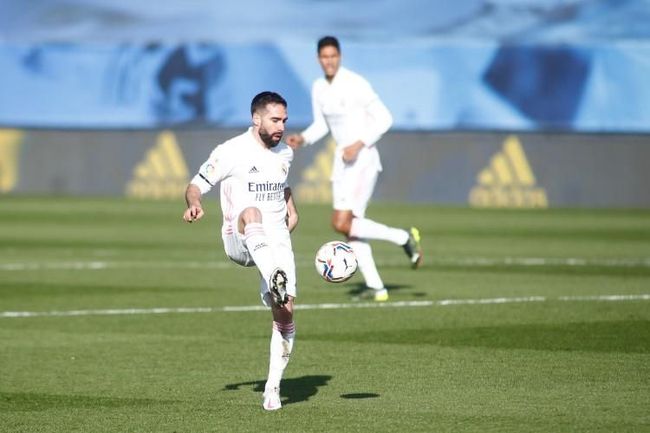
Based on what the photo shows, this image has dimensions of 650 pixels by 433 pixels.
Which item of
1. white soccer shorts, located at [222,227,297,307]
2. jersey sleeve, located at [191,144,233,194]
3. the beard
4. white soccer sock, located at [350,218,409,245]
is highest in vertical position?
the beard

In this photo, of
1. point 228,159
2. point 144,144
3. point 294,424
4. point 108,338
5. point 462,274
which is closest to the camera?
point 294,424

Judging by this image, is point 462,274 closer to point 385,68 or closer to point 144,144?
point 144,144

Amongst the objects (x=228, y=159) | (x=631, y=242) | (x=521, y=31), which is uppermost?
(x=521, y=31)

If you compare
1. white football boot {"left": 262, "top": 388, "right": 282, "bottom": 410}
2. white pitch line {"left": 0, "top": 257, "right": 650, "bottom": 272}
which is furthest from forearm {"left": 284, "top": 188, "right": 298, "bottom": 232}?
white pitch line {"left": 0, "top": 257, "right": 650, "bottom": 272}

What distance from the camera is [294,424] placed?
8.57 m

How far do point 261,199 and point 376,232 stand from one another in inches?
232

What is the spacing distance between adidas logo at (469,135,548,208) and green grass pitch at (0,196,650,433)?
33.1 ft

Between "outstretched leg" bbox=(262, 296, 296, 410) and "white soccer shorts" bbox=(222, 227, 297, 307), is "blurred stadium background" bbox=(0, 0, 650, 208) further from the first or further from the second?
"outstretched leg" bbox=(262, 296, 296, 410)

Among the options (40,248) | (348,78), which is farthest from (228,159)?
(40,248)

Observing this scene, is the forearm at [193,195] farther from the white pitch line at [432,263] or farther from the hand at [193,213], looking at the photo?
the white pitch line at [432,263]

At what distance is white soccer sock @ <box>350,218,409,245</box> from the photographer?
15.4 metres

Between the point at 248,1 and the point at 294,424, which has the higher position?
the point at 248,1

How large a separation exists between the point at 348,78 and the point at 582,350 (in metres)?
5.14

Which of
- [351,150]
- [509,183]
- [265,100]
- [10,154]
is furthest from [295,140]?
[10,154]
